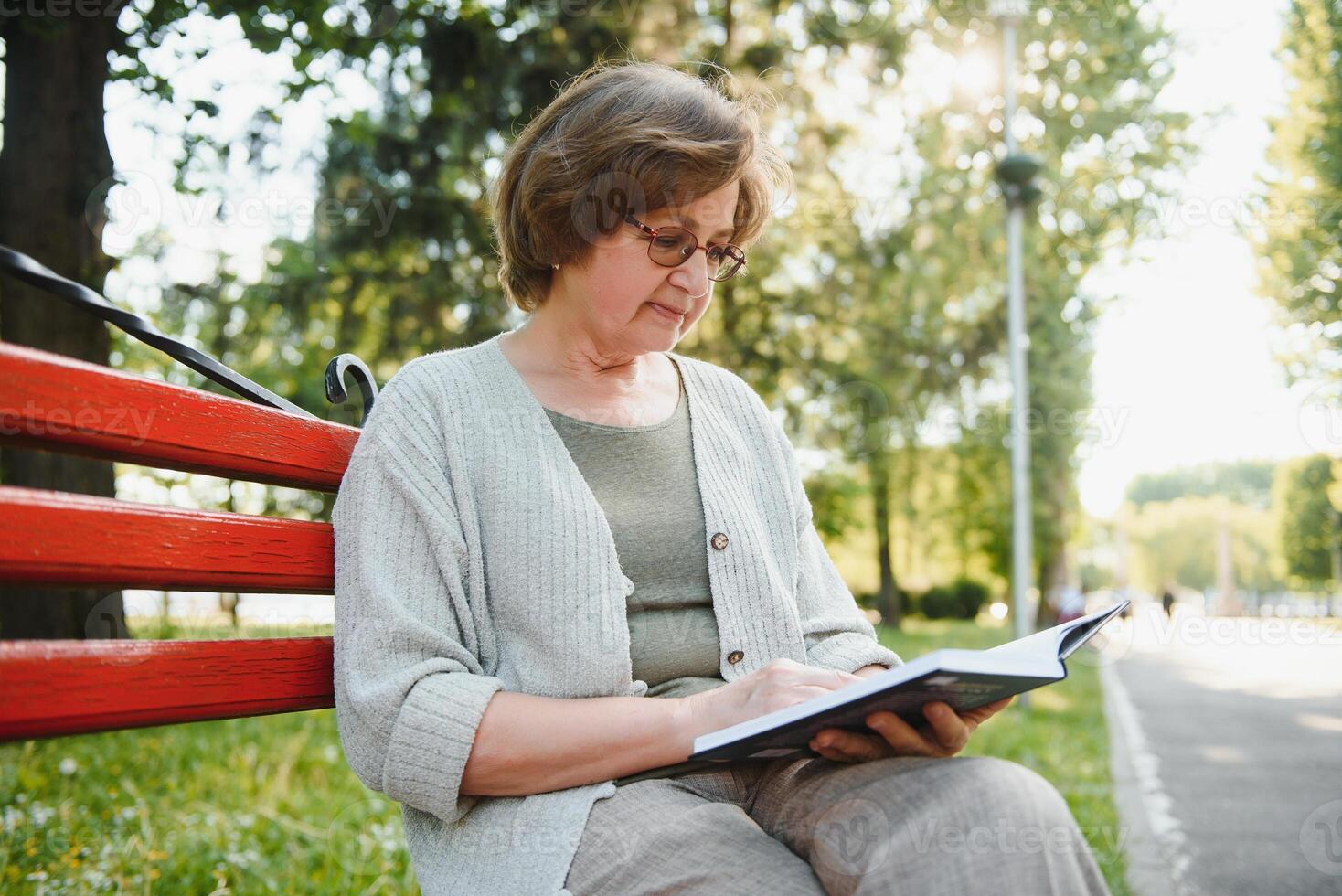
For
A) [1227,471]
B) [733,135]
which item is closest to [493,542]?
[733,135]

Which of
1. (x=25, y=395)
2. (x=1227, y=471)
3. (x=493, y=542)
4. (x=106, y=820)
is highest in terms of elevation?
(x=25, y=395)

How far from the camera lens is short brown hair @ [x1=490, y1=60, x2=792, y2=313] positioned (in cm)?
211

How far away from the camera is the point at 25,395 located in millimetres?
1297

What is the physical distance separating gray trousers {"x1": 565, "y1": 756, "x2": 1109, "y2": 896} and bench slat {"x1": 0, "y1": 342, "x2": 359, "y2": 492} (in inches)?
28.7

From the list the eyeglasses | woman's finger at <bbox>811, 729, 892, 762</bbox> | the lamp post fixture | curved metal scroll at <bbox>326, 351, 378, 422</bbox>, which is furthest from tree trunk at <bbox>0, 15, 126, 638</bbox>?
the lamp post fixture

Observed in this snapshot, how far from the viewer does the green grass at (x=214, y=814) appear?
3137mm

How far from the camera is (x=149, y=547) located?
4.71 feet

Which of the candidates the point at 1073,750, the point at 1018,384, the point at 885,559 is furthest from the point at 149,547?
the point at 885,559

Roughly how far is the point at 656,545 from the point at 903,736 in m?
0.60

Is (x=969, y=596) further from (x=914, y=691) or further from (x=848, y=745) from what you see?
(x=914, y=691)

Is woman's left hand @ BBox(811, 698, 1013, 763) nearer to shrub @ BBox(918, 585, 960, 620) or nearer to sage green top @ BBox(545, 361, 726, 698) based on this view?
sage green top @ BBox(545, 361, 726, 698)

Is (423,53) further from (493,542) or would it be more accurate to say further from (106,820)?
(493,542)

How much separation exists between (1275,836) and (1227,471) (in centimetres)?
8077

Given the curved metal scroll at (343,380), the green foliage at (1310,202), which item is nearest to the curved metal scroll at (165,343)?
the curved metal scroll at (343,380)
